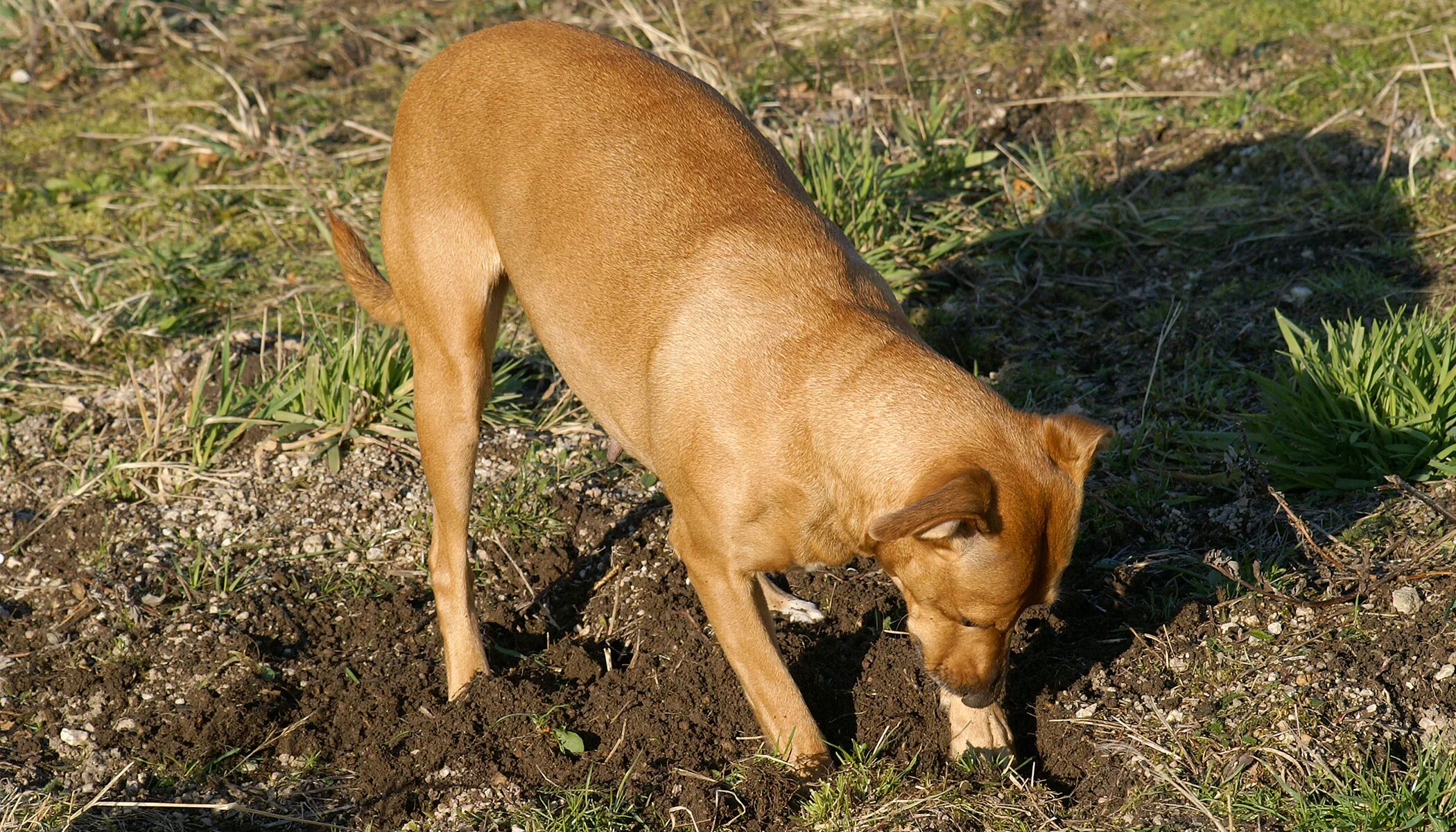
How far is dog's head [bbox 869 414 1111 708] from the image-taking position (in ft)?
10.1

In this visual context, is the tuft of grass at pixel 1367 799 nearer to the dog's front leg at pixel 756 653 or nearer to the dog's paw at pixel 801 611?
the dog's front leg at pixel 756 653

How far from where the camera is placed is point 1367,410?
13.8 feet

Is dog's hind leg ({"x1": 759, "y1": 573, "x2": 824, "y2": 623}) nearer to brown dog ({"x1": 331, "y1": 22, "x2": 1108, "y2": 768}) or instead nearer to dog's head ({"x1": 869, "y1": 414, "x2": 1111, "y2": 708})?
brown dog ({"x1": 331, "y1": 22, "x2": 1108, "y2": 768})

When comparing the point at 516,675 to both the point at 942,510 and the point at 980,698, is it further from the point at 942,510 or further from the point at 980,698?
the point at 942,510

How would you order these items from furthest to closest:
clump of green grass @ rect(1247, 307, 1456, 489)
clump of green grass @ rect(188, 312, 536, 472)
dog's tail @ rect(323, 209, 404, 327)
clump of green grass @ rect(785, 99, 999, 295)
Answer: clump of green grass @ rect(785, 99, 999, 295)
clump of green grass @ rect(188, 312, 536, 472)
dog's tail @ rect(323, 209, 404, 327)
clump of green grass @ rect(1247, 307, 1456, 489)

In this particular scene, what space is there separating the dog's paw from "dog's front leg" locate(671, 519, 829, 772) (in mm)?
629

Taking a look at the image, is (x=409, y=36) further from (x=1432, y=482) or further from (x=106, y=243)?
(x=1432, y=482)

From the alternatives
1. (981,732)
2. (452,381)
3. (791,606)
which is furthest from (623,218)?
(981,732)

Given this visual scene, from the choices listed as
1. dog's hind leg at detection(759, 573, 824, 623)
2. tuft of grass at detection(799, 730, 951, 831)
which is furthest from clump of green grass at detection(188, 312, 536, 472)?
tuft of grass at detection(799, 730, 951, 831)

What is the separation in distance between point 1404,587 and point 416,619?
329 centimetres

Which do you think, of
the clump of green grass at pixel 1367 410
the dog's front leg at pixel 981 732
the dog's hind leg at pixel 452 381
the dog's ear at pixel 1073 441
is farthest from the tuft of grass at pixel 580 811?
the clump of green grass at pixel 1367 410

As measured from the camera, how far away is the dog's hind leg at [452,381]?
14.1 feet

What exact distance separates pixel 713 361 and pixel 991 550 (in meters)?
0.96

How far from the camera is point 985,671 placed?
3.40 m
